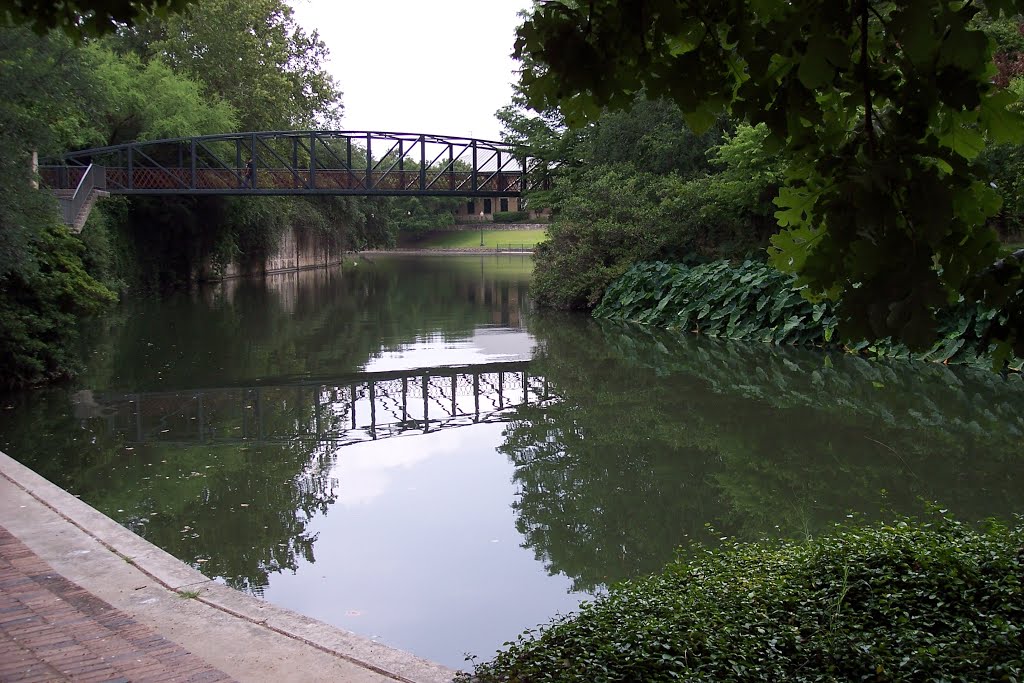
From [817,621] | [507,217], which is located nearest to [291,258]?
[507,217]

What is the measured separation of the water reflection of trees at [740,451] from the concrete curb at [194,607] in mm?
2631

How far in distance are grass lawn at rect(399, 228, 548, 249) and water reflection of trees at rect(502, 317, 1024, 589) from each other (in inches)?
3298

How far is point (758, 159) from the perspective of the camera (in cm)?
2409

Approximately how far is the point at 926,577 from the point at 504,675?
246 centimetres

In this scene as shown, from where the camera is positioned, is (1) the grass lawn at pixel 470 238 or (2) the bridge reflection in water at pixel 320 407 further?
(1) the grass lawn at pixel 470 238

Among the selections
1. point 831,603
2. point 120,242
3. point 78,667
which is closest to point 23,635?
point 78,667

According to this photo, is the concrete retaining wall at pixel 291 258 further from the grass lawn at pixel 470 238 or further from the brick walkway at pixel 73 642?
the brick walkway at pixel 73 642

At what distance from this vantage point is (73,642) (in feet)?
16.1

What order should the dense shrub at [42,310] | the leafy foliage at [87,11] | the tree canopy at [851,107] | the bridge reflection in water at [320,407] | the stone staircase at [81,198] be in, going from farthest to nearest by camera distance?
the stone staircase at [81,198] → the dense shrub at [42,310] → the bridge reflection in water at [320,407] → the leafy foliage at [87,11] → the tree canopy at [851,107]

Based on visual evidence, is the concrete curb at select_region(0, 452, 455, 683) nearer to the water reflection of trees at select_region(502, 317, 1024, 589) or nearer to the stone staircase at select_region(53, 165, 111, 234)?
the water reflection of trees at select_region(502, 317, 1024, 589)

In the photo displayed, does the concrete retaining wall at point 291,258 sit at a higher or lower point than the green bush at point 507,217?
lower

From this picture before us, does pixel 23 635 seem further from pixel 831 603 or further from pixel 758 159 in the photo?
pixel 758 159

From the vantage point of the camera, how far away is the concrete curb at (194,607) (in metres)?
4.73

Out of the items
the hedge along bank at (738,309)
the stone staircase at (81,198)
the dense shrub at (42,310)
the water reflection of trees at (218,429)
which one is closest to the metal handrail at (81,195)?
the stone staircase at (81,198)
